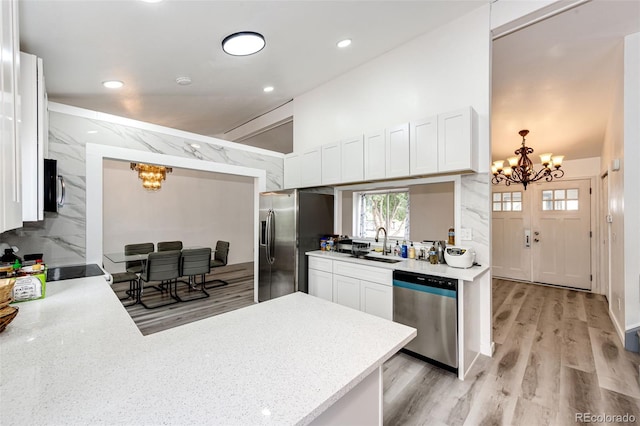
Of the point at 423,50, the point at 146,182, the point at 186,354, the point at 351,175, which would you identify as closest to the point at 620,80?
the point at 423,50

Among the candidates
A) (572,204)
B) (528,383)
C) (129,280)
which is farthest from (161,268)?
(572,204)

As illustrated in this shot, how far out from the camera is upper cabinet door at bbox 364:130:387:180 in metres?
3.11

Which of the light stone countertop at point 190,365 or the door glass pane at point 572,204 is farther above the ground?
the door glass pane at point 572,204

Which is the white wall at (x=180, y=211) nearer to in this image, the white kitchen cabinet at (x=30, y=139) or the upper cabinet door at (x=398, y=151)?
the white kitchen cabinet at (x=30, y=139)

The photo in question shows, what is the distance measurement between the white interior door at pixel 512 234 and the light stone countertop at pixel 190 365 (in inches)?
230

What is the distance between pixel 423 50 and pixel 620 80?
2.06 m

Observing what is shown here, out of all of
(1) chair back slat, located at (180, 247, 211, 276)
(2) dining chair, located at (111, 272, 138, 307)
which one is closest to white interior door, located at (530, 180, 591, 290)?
(1) chair back slat, located at (180, 247, 211, 276)

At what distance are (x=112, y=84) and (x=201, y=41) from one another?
67.9 inches

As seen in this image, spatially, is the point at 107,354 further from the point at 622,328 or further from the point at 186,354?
the point at 622,328

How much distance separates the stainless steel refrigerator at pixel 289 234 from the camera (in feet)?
12.4

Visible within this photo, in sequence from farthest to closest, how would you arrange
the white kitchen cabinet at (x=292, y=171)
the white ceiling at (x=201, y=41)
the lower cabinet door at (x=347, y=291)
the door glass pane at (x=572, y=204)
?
1. the door glass pane at (x=572, y=204)
2. the white kitchen cabinet at (x=292, y=171)
3. the lower cabinet door at (x=347, y=291)
4. the white ceiling at (x=201, y=41)

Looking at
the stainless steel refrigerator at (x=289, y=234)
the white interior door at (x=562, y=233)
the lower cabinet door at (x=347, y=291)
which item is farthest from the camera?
the white interior door at (x=562, y=233)

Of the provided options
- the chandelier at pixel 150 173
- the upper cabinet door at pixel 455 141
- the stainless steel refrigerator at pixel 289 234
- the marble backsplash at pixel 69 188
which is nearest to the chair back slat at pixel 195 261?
the stainless steel refrigerator at pixel 289 234

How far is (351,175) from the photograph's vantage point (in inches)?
135
